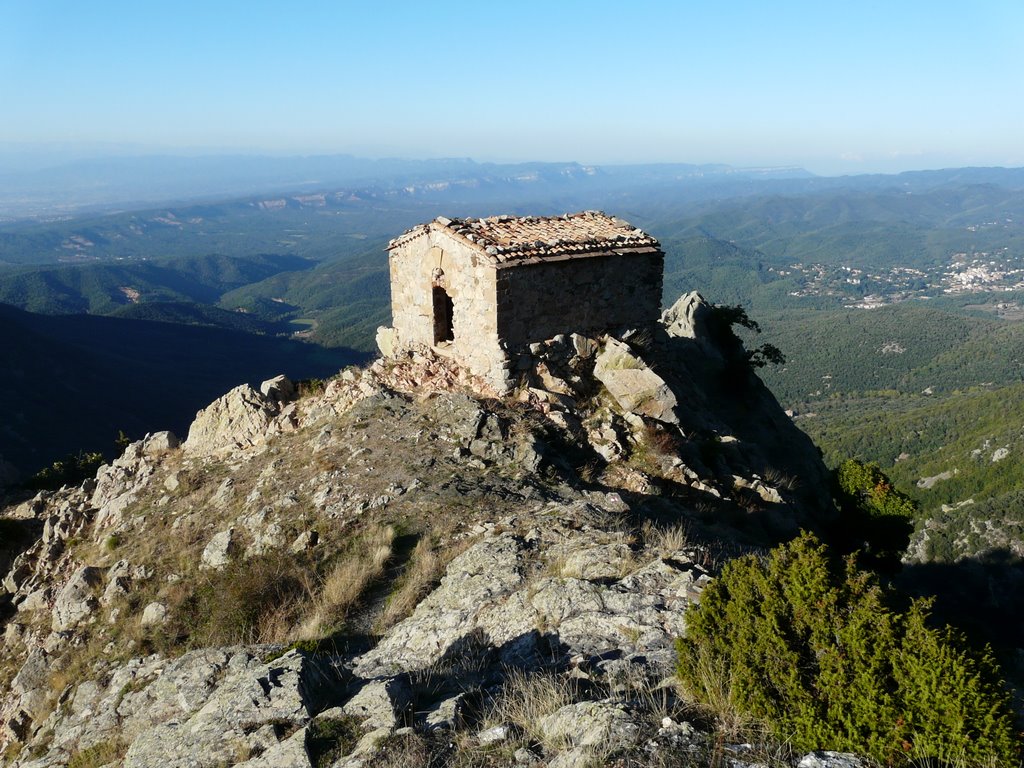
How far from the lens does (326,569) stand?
33.1ft

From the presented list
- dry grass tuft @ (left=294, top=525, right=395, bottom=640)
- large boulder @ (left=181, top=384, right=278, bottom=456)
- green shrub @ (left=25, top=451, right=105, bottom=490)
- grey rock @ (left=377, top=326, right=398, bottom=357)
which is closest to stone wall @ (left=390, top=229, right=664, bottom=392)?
grey rock @ (left=377, top=326, right=398, bottom=357)

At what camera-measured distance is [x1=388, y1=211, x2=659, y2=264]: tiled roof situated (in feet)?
45.7

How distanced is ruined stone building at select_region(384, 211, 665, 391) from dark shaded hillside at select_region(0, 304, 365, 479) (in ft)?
154

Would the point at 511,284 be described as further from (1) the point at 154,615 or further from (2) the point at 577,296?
(1) the point at 154,615

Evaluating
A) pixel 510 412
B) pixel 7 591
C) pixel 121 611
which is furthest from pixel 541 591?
pixel 7 591

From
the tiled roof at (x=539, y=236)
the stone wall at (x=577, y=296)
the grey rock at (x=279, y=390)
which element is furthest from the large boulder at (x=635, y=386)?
the grey rock at (x=279, y=390)

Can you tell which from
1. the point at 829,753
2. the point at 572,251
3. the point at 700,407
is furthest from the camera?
the point at 700,407

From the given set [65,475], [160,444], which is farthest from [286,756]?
[65,475]

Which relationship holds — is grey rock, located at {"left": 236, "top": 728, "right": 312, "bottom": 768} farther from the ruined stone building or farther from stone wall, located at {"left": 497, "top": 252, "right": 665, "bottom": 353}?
stone wall, located at {"left": 497, "top": 252, "right": 665, "bottom": 353}

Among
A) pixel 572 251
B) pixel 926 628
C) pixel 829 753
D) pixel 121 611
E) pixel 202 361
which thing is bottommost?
pixel 202 361

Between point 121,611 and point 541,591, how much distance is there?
7219 millimetres

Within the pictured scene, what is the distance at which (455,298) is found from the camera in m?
14.8

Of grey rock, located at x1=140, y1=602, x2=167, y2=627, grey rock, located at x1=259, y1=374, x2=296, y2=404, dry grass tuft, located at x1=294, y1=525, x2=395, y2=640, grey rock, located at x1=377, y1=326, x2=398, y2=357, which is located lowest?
grey rock, located at x1=140, y1=602, x2=167, y2=627

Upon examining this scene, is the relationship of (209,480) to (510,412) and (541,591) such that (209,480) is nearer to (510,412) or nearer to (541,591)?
(510,412)
